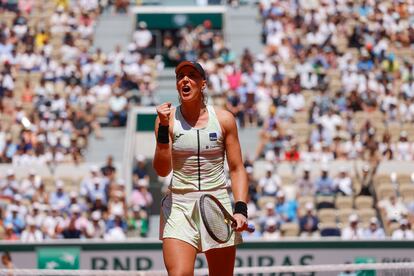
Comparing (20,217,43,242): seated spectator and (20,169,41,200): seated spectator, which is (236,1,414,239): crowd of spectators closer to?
(20,217,43,242): seated spectator

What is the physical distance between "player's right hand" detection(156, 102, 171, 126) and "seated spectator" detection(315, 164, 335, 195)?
12.9 meters

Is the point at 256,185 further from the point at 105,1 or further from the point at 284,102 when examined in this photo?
the point at 105,1

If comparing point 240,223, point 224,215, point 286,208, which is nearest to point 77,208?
point 286,208

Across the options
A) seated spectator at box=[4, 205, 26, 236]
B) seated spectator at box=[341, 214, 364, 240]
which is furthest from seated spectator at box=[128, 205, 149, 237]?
seated spectator at box=[341, 214, 364, 240]

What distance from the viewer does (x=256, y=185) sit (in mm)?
19500

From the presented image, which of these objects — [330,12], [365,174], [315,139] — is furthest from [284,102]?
[330,12]

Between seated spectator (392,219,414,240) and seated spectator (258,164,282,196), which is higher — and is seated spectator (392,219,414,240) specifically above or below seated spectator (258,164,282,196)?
below

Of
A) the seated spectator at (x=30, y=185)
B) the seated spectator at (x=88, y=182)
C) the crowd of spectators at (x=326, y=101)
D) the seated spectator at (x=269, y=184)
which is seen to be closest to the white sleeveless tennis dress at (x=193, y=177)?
the crowd of spectators at (x=326, y=101)

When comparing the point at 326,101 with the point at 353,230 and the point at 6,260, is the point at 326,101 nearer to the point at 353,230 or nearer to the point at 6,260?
the point at 353,230

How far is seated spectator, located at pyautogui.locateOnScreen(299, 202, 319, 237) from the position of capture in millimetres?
18078

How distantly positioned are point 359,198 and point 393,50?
276 inches

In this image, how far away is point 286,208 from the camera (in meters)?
18.6

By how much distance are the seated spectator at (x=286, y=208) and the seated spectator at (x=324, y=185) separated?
0.75 metres

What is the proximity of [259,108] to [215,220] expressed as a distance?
1546 cm
